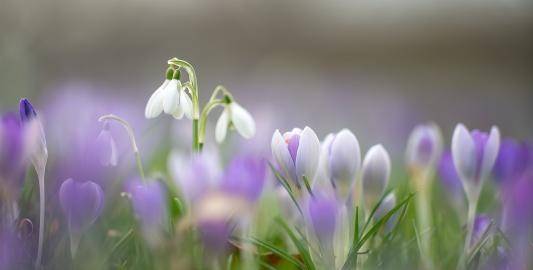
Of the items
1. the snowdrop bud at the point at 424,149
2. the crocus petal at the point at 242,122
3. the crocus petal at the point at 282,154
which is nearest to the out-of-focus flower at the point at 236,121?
the crocus petal at the point at 242,122

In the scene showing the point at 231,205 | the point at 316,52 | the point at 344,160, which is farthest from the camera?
the point at 316,52

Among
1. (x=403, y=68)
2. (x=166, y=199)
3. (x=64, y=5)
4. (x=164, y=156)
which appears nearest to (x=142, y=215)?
(x=166, y=199)

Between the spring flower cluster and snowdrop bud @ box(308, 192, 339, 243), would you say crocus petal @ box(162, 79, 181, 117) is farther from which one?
snowdrop bud @ box(308, 192, 339, 243)

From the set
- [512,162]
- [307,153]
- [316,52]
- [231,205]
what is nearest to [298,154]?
[307,153]

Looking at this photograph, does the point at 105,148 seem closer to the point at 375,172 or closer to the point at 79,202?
the point at 79,202

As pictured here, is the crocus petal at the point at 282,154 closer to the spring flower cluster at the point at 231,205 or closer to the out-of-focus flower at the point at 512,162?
the spring flower cluster at the point at 231,205
